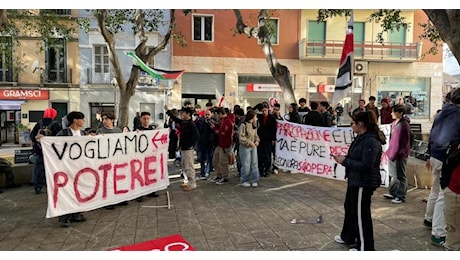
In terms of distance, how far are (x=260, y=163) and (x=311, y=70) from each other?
17131 mm

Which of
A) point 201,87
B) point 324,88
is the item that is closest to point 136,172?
point 201,87

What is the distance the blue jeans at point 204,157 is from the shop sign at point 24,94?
57.2ft

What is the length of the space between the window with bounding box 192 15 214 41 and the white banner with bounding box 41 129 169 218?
715 inches

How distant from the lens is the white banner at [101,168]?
5.68 meters

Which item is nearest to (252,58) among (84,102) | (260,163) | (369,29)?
(369,29)

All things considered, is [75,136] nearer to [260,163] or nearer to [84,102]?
[260,163]

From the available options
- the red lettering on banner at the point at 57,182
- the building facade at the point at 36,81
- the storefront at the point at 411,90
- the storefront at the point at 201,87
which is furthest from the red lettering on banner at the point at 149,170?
the storefront at the point at 411,90

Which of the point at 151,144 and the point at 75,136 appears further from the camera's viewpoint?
the point at 151,144

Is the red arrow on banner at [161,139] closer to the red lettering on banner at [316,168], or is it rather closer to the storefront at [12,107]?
the red lettering on banner at [316,168]

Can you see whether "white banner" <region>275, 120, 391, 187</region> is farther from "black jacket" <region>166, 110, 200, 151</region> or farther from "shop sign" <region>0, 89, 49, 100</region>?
"shop sign" <region>0, 89, 49, 100</region>

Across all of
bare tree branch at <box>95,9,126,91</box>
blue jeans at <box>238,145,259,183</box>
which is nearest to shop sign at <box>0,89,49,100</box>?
bare tree branch at <box>95,9,126,91</box>

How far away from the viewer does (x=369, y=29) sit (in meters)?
25.6

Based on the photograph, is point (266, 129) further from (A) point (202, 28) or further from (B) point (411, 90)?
(B) point (411, 90)

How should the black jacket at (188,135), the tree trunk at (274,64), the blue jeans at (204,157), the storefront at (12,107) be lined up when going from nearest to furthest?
the black jacket at (188,135), the blue jeans at (204,157), the tree trunk at (274,64), the storefront at (12,107)
